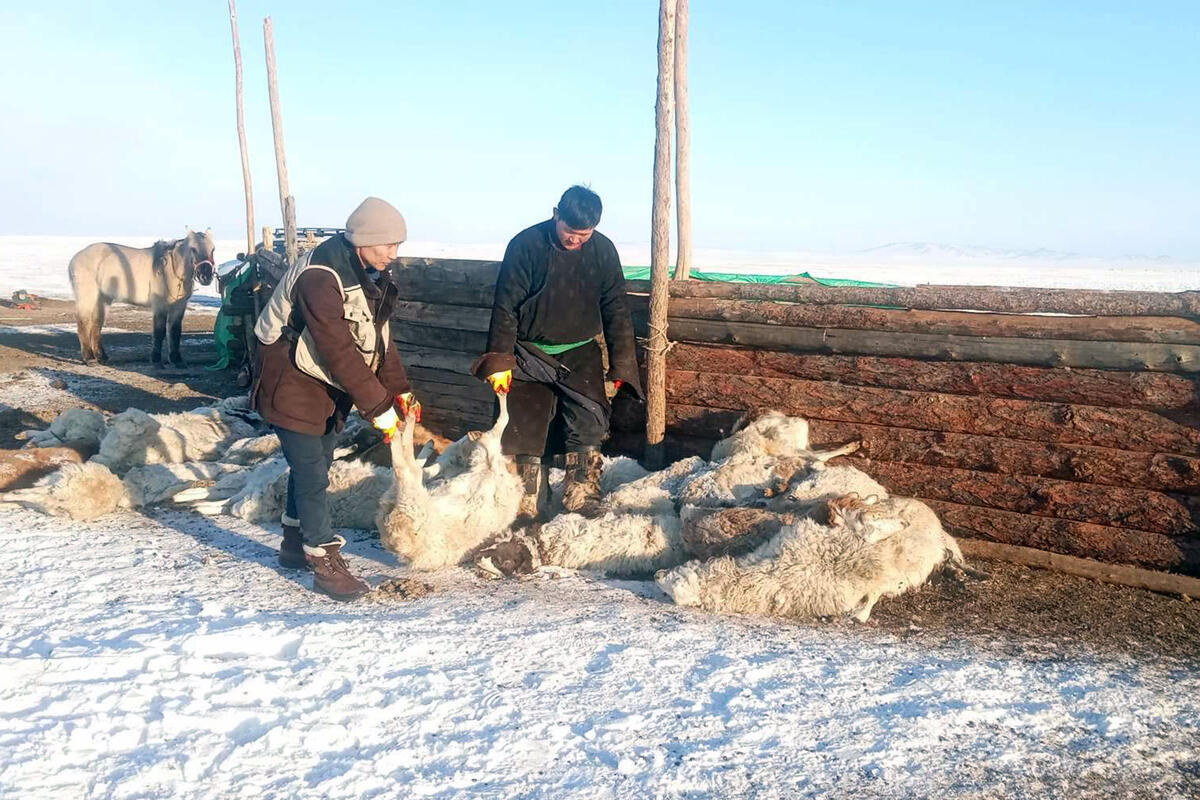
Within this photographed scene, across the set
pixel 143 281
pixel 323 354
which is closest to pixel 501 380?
pixel 323 354

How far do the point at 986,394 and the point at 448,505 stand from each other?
316 cm

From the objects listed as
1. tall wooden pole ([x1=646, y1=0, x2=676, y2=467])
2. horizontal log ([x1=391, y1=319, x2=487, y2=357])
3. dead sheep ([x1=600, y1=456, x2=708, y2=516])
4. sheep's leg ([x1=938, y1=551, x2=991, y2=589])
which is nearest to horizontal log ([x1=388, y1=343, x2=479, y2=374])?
horizontal log ([x1=391, y1=319, x2=487, y2=357])

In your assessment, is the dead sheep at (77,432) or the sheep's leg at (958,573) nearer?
the sheep's leg at (958,573)

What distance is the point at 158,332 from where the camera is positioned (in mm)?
13977

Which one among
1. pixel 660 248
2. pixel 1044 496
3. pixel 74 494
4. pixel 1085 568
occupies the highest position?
pixel 660 248

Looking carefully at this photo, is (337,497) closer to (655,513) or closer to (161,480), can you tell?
(161,480)

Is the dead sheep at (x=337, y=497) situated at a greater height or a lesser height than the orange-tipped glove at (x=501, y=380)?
lesser

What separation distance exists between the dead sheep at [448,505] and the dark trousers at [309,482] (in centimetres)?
33

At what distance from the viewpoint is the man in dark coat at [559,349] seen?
5.43 metres

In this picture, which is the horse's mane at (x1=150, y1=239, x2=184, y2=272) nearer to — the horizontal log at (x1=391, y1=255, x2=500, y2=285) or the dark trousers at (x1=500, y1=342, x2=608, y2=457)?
the horizontal log at (x1=391, y1=255, x2=500, y2=285)

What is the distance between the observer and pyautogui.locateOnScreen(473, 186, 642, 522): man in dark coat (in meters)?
5.43

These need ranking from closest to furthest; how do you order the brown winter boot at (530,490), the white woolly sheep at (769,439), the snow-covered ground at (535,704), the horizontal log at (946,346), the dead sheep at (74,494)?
the snow-covered ground at (535,704) < the horizontal log at (946,346) < the white woolly sheep at (769,439) < the brown winter boot at (530,490) < the dead sheep at (74,494)

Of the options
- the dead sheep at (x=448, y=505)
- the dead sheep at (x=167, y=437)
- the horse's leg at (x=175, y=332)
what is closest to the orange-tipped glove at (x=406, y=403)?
the dead sheep at (x=448, y=505)

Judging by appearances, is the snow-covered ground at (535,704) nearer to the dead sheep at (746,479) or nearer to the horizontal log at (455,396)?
the dead sheep at (746,479)
